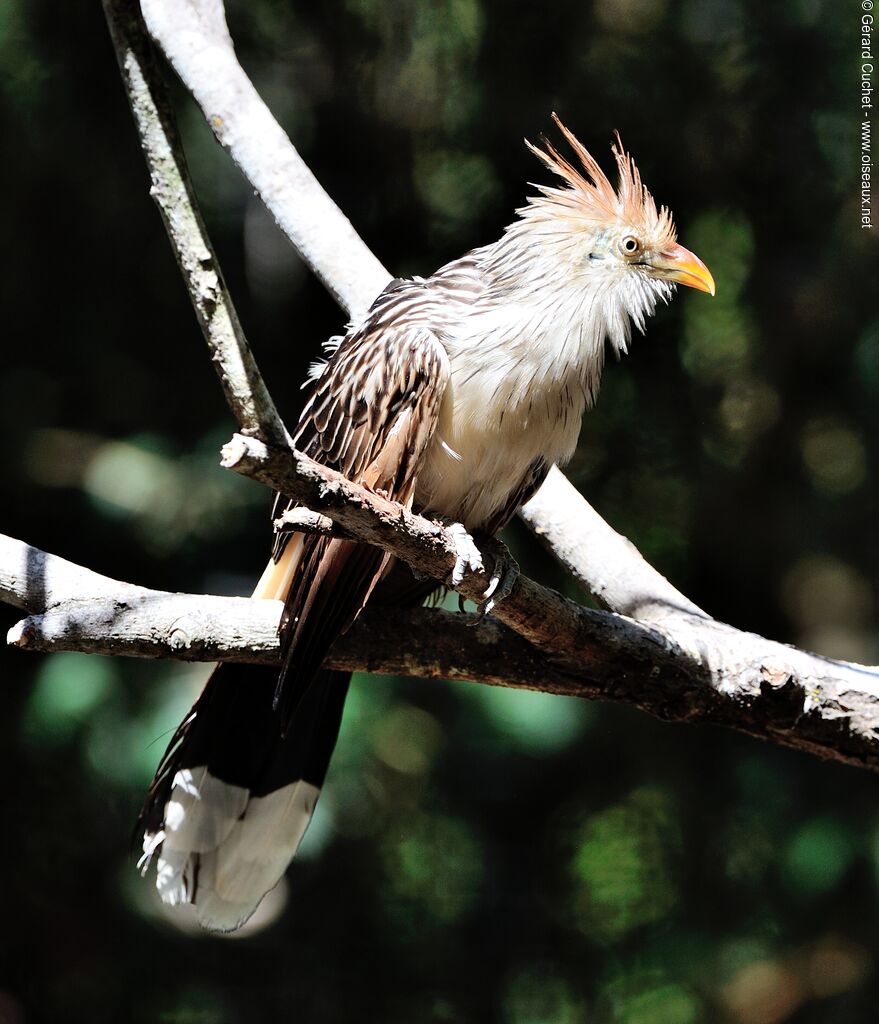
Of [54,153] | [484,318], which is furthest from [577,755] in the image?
[54,153]

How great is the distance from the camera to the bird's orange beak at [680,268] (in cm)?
244

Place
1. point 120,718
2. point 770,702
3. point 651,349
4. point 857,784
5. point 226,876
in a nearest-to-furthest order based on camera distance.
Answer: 1. point 770,702
2. point 226,876
3. point 120,718
4. point 857,784
5. point 651,349

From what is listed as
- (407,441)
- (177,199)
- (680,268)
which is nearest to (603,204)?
(680,268)

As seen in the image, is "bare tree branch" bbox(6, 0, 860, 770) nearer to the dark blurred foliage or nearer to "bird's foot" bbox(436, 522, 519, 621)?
"bird's foot" bbox(436, 522, 519, 621)

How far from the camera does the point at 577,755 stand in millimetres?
3770

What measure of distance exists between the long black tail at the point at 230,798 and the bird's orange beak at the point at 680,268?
1.15 metres

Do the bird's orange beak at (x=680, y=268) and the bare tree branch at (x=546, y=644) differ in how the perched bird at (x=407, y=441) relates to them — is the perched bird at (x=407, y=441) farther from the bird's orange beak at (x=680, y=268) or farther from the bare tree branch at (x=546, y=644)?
the bare tree branch at (x=546, y=644)

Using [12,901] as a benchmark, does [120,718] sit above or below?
above

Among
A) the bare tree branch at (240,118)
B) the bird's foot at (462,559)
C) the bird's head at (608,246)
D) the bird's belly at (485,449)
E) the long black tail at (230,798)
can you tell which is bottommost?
the long black tail at (230,798)

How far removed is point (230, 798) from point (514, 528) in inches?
61.7

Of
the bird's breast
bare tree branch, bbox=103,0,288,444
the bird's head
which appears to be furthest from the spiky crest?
bare tree branch, bbox=103,0,288,444

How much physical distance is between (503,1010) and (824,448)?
224cm

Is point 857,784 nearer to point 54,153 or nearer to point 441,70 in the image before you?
point 441,70

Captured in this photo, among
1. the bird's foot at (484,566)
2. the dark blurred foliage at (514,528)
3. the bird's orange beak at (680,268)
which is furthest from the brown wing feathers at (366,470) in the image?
the dark blurred foliage at (514,528)
